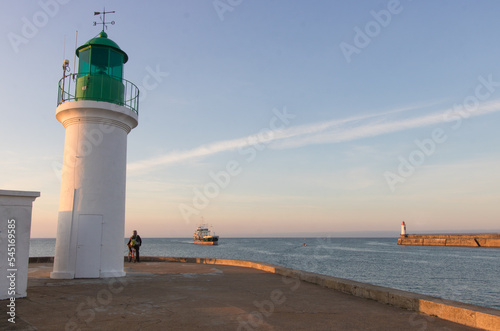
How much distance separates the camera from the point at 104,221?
1238 cm

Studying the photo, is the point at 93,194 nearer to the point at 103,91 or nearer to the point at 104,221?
the point at 104,221

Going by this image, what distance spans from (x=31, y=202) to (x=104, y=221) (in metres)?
3.80

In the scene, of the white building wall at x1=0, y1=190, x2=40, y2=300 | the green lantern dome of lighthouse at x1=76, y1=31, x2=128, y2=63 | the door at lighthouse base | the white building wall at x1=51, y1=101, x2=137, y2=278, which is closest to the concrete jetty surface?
the white building wall at x1=0, y1=190, x2=40, y2=300

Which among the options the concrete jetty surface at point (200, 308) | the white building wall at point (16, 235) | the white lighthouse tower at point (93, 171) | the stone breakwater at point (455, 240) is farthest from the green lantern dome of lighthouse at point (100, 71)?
the stone breakwater at point (455, 240)

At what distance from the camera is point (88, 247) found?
12.1m

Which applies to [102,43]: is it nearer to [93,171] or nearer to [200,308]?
[93,171]

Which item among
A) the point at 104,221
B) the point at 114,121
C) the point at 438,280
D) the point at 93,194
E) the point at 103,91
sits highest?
the point at 103,91

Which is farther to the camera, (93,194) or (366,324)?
(93,194)

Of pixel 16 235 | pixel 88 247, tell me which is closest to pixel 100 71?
pixel 88 247

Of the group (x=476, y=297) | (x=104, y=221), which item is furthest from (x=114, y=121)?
(x=476, y=297)

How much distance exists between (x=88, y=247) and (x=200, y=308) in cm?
625

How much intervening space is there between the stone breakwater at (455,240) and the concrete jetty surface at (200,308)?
93620 mm

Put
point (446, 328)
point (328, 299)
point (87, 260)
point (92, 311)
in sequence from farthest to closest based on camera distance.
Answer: point (87, 260)
point (328, 299)
point (92, 311)
point (446, 328)

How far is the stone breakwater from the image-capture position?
284ft
